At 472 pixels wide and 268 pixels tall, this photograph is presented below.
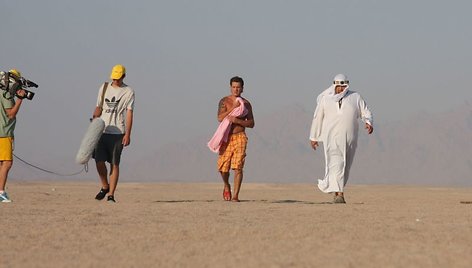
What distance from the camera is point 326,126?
15.2m

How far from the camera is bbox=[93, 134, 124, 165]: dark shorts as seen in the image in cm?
1350

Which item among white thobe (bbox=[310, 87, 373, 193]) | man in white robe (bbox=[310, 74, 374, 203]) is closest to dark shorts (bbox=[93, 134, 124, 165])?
man in white robe (bbox=[310, 74, 374, 203])

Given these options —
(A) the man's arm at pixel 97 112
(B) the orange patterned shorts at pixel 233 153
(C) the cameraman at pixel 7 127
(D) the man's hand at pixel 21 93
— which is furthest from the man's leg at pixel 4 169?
(B) the orange patterned shorts at pixel 233 153

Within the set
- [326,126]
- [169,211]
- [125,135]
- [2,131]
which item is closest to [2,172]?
[2,131]

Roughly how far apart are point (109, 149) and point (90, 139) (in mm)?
371

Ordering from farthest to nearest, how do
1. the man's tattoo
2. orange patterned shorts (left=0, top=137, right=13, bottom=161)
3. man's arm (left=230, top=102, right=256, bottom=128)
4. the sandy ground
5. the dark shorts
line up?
the man's tattoo
man's arm (left=230, top=102, right=256, bottom=128)
the dark shorts
orange patterned shorts (left=0, top=137, right=13, bottom=161)
the sandy ground

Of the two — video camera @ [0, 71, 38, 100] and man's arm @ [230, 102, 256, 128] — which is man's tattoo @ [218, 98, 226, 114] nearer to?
man's arm @ [230, 102, 256, 128]

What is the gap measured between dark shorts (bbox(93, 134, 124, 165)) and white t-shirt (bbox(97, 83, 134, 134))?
84 millimetres

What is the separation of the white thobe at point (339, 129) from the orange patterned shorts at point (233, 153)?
1130 millimetres

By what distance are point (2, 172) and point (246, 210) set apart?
3.59 metres

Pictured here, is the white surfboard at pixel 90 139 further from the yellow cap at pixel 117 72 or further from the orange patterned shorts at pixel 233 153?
the orange patterned shorts at pixel 233 153

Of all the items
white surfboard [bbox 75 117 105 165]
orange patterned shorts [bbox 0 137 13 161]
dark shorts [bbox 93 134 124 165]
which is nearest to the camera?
orange patterned shorts [bbox 0 137 13 161]

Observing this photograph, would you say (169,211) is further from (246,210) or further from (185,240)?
(185,240)

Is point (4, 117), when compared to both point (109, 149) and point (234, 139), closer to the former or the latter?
point (109, 149)
